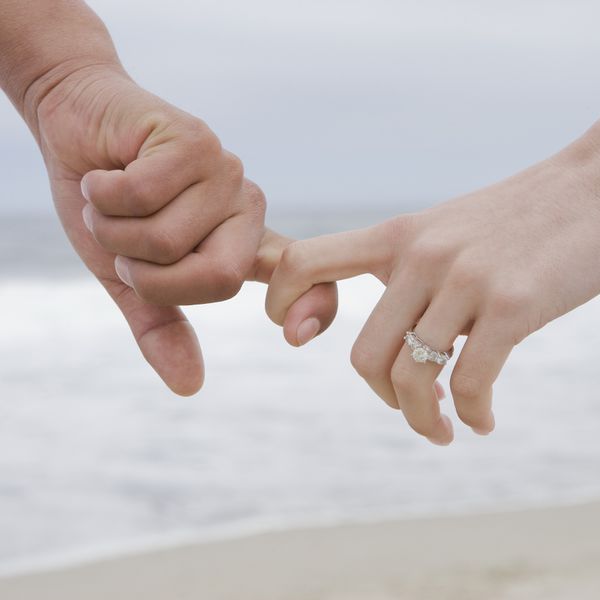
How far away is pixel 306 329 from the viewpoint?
150 centimetres

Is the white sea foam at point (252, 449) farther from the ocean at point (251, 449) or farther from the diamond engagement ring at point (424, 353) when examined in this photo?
the diamond engagement ring at point (424, 353)

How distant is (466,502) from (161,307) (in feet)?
7.85

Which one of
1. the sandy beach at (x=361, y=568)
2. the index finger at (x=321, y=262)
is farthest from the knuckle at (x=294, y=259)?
the sandy beach at (x=361, y=568)

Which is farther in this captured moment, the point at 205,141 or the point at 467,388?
the point at 205,141

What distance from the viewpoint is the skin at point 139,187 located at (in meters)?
1.46

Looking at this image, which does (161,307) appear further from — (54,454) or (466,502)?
(54,454)

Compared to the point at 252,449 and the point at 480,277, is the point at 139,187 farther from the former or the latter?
the point at 252,449

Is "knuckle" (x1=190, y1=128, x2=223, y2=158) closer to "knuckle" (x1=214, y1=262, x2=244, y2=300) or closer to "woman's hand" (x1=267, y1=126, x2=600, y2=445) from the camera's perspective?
"knuckle" (x1=214, y1=262, x2=244, y2=300)

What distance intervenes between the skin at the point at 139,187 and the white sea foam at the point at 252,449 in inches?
75.6

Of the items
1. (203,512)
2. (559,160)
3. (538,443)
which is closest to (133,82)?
(559,160)

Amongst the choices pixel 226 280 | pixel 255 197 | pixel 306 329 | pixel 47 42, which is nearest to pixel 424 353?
pixel 306 329

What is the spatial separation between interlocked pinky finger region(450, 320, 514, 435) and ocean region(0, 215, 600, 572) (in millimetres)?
2322

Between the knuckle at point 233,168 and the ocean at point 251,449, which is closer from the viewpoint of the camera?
the knuckle at point 233,168

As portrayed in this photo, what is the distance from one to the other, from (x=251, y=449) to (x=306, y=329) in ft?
9.72
